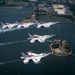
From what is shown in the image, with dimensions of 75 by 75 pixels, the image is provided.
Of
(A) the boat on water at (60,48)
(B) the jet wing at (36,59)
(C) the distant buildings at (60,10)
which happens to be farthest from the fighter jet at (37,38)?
(C) the distant buildings at (60,10)

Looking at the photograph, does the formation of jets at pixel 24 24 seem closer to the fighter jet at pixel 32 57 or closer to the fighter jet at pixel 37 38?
the fighter jet at pixel 37 38

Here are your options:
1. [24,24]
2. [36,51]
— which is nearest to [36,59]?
[36,51]

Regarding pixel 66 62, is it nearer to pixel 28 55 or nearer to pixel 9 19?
pixel 28 55

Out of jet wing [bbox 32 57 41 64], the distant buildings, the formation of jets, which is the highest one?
jet wing [bbox 32 57 41 64]

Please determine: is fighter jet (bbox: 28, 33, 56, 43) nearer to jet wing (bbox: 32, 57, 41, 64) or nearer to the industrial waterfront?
the industrial waterfront

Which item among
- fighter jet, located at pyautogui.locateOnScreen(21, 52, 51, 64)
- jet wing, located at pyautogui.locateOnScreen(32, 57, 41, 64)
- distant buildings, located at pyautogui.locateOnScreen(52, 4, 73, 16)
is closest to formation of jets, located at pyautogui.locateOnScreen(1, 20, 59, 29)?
distant buildings, located at pyautogui.locateOnScreen(52, 4, 73, 16)

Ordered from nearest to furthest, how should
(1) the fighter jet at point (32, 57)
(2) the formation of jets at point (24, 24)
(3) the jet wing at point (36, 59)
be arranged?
(3) the jet wing at point (36, 59)
(1) the fighter jet at point (32, 57)
(2) the formation of jets at point (24, 24)

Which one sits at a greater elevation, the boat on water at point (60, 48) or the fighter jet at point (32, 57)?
the fighter jet at point (32, 57)

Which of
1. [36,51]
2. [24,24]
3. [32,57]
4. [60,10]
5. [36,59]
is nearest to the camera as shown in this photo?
[36,59]

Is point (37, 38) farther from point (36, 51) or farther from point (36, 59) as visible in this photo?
point (36, 59)
